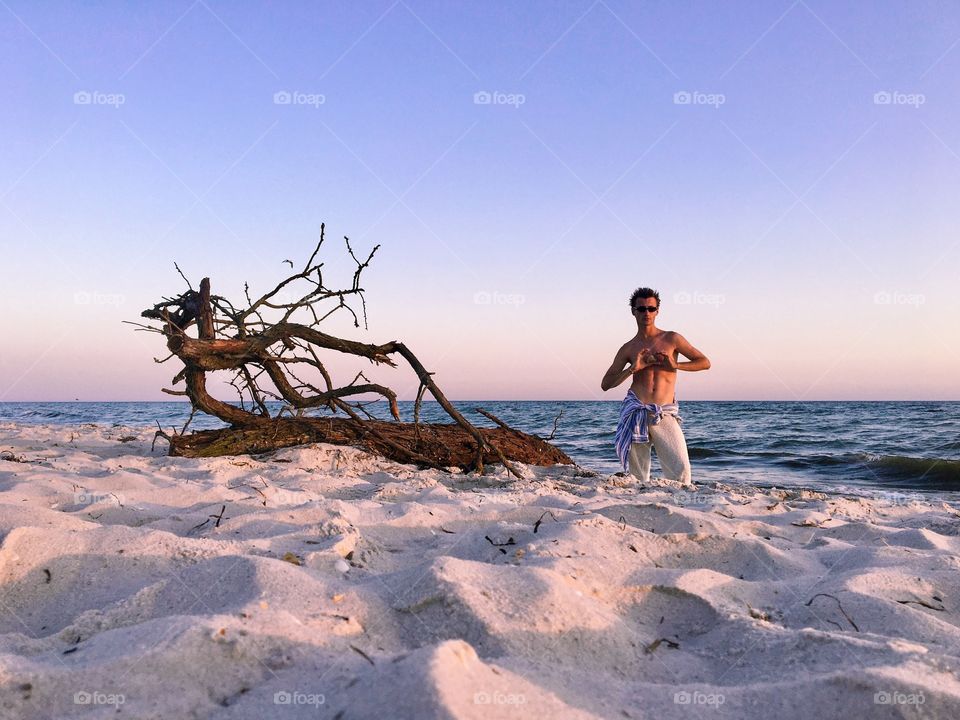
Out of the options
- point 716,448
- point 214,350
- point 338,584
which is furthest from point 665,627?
point 716,448

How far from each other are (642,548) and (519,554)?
52cm

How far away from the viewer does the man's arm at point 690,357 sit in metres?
5.66

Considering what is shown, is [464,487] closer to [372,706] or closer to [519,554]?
[519,554]

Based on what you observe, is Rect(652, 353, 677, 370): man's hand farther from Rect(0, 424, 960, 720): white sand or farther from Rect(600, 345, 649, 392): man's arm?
Rect(0, 424, 960, 720): white sand

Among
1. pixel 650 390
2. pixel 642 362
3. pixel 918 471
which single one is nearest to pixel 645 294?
pixel 642 362

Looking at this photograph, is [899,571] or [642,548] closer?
[899,571]

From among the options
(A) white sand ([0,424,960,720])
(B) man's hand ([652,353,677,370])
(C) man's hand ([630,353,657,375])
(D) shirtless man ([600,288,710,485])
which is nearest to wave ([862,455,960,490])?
(D) shirtless man ([600,288,710,485])

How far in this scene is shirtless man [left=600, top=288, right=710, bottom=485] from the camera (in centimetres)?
579

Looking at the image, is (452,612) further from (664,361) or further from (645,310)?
(645,310)

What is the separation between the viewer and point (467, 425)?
5.38 metres

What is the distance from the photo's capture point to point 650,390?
593cm

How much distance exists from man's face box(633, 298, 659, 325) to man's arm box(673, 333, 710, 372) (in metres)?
0.29

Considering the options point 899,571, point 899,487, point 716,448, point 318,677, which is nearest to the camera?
point 318,677

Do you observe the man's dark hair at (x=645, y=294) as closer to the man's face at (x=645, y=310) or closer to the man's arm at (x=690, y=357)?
the man's face at (x=645, y=310)
